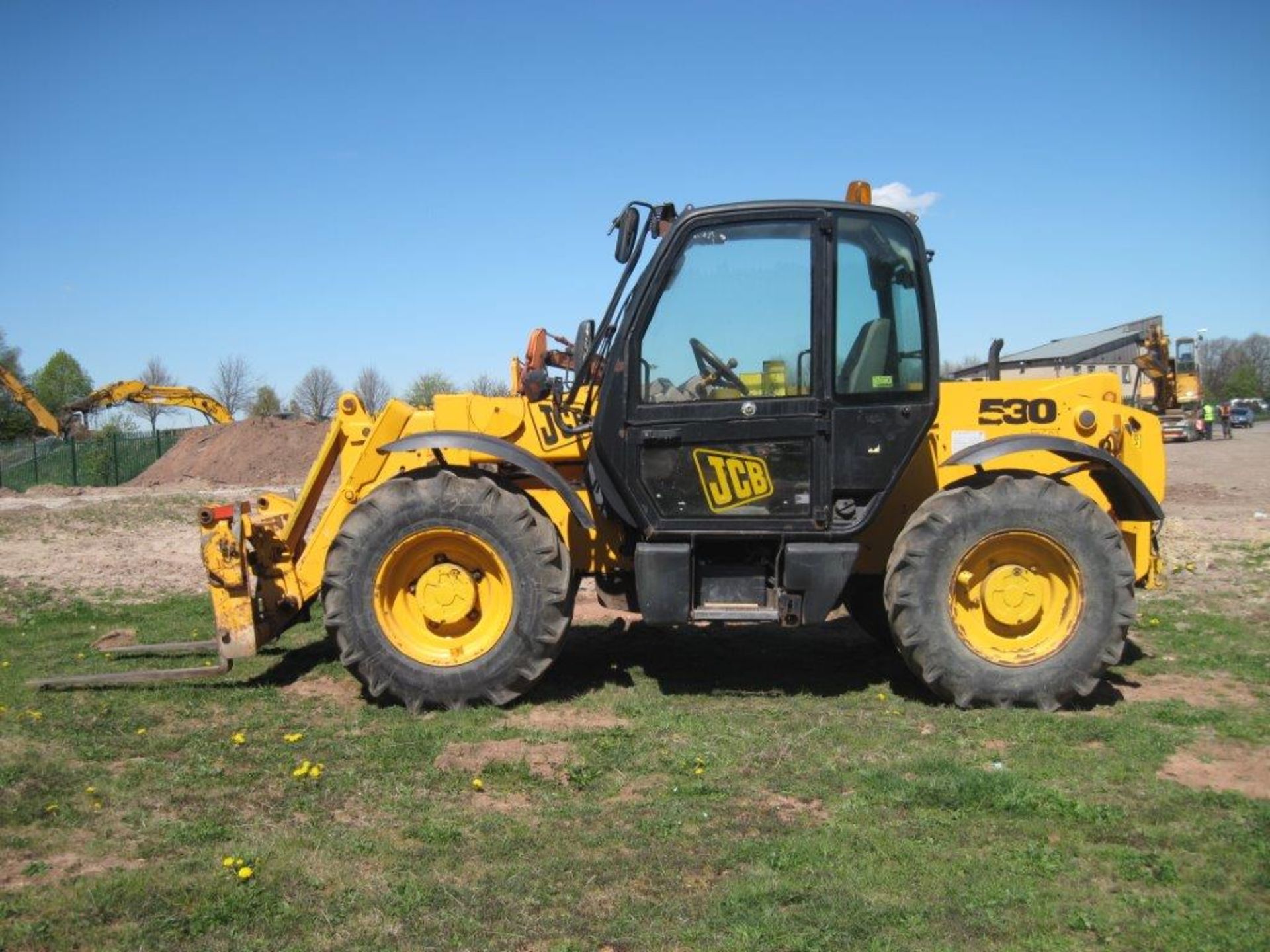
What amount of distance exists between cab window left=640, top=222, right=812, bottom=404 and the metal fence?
2893 centimetres

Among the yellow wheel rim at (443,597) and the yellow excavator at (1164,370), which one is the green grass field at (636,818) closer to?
the yellow wheel rim at (443,597)

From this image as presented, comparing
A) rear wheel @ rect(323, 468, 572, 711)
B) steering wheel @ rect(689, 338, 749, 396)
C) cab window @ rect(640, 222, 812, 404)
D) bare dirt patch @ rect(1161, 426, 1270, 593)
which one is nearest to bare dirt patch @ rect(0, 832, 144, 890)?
rear wheel @ rect(323, 468, 572, 711)

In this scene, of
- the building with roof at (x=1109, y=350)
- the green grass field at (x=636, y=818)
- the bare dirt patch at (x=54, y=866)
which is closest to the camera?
the green grass field at (x=636, y=818)

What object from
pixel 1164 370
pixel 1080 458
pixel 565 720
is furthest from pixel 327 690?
pixel 1164 370

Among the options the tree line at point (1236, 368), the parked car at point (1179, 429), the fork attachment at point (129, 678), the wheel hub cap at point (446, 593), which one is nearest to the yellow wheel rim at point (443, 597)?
the wheel hub cap at point (446, 593)

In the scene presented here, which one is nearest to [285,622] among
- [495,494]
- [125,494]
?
[495,494]

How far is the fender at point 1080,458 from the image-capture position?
6230 mm

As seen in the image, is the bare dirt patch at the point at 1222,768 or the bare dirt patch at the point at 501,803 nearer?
the bare dirt patch at the point at 501,803

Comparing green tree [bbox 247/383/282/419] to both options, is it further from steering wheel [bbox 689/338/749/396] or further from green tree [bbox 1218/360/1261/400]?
green tree [bbox 1218/360/1261/400]

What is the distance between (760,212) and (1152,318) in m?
30.4

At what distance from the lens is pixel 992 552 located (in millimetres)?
6277

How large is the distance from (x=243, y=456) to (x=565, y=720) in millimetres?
25760

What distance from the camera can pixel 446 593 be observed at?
6445 mm

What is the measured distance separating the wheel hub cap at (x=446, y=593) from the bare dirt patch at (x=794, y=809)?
7.86 ft
